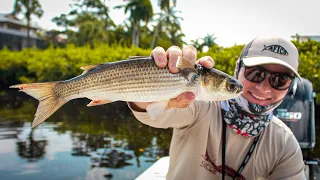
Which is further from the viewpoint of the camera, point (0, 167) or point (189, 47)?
point (0, 167)

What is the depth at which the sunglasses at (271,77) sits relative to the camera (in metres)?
2.80

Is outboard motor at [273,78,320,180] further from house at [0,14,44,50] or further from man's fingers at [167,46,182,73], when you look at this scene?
house at [0,14,44,50]

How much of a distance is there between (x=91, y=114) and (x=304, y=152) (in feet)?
45.2

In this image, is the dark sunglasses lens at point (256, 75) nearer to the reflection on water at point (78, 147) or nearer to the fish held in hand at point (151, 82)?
the fish held in hand at point (151, 82)

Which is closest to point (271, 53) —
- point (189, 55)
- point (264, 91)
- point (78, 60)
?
point (264, 91)

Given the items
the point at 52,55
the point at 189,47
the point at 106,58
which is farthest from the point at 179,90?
the point at 52,55

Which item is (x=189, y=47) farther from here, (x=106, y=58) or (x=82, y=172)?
(x=106, y=58)

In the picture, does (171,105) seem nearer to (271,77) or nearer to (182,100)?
(182,100)

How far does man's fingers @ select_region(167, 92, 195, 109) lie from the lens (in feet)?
7.31

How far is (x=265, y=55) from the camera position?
2.91m

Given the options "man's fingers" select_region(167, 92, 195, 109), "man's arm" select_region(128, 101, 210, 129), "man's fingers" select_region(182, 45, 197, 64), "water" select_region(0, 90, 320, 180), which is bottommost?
"water" select_region(0, 90, 320, 180)

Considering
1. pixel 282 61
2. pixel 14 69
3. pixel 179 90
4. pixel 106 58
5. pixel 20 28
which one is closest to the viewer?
pixel 179 90

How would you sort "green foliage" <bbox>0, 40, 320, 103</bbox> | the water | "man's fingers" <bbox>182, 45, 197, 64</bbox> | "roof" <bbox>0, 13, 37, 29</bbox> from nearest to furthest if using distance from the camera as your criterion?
"man's fingers" <bbox>182, 45, 197, 64</bbox>
the water
"green foliage" <bbox>0, 40, 320, 103</bbox>
"roof" <bbox>0, 13, 37, 29</bbox>

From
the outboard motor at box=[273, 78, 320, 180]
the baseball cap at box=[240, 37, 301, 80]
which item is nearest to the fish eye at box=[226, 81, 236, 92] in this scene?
the baseball cap at box=[240, 37, 301, 80]
